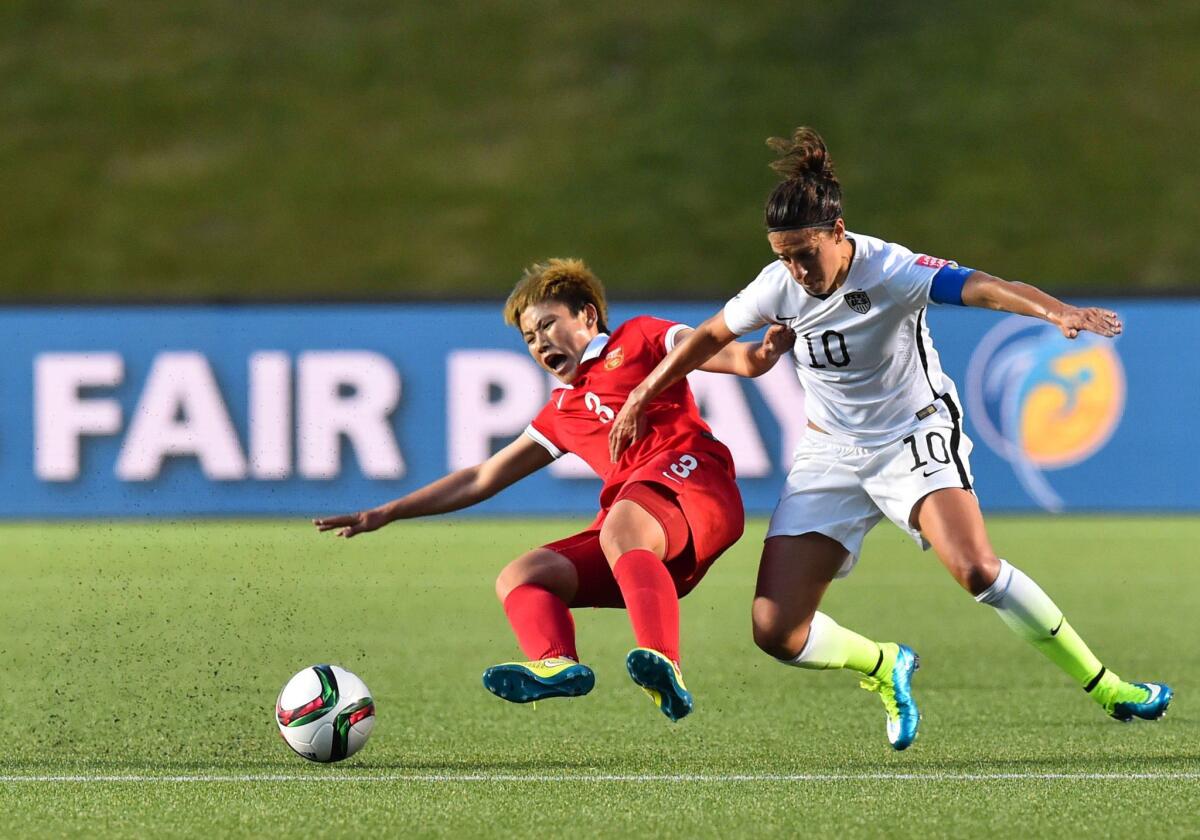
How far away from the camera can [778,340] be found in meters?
5.95

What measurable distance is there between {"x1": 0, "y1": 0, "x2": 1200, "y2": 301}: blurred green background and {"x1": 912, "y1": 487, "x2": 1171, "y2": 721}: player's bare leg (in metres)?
16.3

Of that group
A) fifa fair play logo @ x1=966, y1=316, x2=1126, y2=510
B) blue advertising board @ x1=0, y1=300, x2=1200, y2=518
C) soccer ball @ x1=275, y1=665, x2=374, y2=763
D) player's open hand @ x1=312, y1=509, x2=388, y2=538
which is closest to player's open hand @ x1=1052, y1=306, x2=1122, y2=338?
player's open hand @ x1=312, y1=509, x2=388, y2=538

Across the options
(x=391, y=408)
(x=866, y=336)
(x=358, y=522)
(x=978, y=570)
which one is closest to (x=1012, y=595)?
(x=978, y=570)

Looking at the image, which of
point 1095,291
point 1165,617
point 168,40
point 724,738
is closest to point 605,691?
point 724,738

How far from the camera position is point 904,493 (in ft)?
19.7

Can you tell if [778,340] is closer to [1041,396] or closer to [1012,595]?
[1012,595]

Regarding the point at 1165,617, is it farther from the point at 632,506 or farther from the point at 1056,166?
the point at 1056,166

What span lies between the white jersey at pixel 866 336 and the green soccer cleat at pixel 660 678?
1.27 metres

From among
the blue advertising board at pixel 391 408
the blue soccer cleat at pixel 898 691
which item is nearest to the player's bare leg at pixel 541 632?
the blue soccer cleat at pixel 898 691

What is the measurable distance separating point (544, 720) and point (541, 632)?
3.94ft

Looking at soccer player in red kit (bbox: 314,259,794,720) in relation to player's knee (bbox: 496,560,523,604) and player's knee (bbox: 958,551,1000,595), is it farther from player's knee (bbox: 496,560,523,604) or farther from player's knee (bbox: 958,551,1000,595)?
player's knee (bbox: 958,551,1000,595)

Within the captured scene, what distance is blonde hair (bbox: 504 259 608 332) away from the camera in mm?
6227

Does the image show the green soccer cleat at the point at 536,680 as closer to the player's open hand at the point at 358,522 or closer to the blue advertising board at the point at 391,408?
the player's open hand at the point at 358,522

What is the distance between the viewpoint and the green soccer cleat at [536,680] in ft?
17.1
